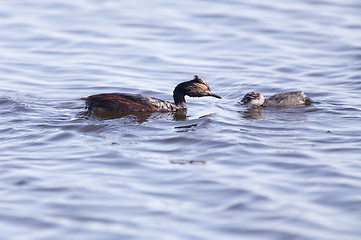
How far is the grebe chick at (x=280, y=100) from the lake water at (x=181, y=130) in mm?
234

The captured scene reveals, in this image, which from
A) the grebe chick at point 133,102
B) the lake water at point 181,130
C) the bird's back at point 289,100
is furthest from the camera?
the bird's back at point 289,100

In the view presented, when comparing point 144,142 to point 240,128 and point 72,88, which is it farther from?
point 72,88

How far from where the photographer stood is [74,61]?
1575 centimetres

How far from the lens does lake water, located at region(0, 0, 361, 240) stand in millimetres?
6504

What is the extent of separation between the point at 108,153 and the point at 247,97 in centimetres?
443

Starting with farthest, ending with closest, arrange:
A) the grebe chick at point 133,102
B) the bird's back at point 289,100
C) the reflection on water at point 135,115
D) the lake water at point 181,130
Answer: the bird's back at point 289,100 < the grebe chick at point 133,102 < the reflection on water at point 135,115 < the lake water at point 181,130

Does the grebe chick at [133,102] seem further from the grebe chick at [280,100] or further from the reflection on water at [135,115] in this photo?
the grebe chick at [280,100]

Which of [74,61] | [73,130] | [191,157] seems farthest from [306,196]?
[74,61]

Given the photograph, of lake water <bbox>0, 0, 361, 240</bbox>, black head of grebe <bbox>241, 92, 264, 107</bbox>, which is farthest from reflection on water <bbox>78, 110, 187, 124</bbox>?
black head of grebe <bbox>241, 92, 264, 107</bbox>

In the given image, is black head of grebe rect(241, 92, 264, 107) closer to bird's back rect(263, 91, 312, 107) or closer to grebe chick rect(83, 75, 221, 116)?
bird's back rect(263, 91, 312, 107)

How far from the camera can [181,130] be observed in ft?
33.3

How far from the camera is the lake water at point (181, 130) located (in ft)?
21.3

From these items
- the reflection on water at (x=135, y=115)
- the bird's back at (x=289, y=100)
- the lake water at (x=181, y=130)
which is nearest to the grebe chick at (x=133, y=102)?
the reflection on water at (x=135, y=115)

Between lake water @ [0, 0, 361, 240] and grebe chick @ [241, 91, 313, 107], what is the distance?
234 mm
